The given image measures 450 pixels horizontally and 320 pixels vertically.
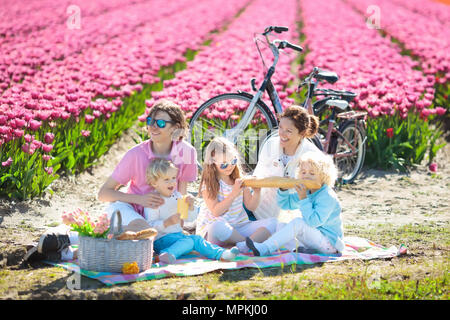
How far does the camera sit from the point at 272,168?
5.05m

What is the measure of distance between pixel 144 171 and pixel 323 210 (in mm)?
1277

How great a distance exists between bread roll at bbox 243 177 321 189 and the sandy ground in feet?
1.93

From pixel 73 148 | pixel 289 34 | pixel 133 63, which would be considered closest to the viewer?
pixel 73 148

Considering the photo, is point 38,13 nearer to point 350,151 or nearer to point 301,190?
point 350,151

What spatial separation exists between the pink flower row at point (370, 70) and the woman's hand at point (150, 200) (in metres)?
3.98

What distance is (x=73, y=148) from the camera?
20.6ft

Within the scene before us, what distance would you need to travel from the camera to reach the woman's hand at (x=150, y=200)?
4.30 meters

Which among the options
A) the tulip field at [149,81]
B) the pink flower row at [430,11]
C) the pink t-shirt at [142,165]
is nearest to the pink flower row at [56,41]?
the tulip field at [149,81]

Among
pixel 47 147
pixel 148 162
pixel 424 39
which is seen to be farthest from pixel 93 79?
pixel 424 39

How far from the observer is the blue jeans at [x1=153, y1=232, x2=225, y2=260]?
4.31 meters

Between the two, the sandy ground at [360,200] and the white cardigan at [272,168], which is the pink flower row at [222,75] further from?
the white cardigan at [272,168]
